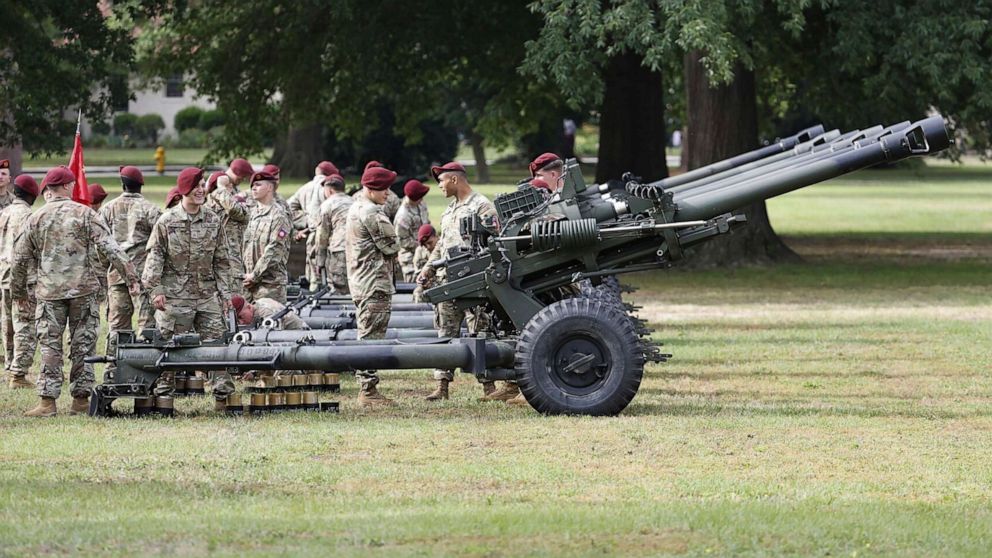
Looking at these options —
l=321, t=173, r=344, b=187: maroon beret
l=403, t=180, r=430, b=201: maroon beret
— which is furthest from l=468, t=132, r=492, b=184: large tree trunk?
l=403, t=180, r=430, b=201: maroon beret

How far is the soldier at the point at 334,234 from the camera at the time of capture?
1762 centimetres

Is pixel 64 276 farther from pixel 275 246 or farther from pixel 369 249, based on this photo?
pixel 275 246

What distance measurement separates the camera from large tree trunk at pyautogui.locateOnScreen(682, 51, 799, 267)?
89.0 ft

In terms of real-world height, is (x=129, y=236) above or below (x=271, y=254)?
above

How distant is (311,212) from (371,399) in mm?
6464

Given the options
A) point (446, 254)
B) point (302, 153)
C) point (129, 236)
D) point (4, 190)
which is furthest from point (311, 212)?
point (302, 153)

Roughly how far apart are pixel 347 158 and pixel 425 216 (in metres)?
45.6

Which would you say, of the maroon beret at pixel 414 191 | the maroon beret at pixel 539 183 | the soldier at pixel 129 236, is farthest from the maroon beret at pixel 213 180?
the maroon beret at pixel 539 183

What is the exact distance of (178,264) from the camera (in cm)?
1343

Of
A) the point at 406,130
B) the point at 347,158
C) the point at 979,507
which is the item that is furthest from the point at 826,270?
the point at 347,158

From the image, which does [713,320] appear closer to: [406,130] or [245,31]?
[245,31]

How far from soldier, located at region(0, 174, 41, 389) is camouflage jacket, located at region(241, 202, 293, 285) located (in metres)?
1.99

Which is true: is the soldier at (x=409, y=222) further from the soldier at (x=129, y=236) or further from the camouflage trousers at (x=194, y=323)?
the camouflage trousers at (x=194, y=323)

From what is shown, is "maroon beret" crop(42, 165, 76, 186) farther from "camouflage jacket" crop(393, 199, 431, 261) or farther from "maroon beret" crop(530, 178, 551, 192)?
"camouflage jacket" crop(393, 199, 431, 261)
